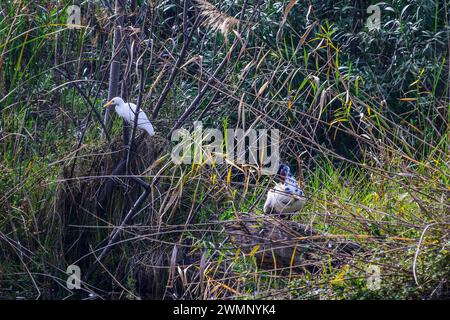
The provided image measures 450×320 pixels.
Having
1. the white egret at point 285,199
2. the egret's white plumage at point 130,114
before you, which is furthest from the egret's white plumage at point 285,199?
the egret's white plumage at point 130,114

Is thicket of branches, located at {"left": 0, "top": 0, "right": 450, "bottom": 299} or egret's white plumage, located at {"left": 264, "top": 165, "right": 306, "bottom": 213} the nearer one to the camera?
thicket of branches, located at {"left": 0, "top": 0, "right": 450, "bottom": 299}

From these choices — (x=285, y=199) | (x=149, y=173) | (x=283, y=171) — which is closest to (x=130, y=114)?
(x=149, y=173)

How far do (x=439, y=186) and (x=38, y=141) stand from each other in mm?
2545

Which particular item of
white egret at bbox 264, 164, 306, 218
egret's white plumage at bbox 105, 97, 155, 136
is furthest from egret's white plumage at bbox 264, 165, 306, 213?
egret's white plumage at bbox 105, 97, 155, 136

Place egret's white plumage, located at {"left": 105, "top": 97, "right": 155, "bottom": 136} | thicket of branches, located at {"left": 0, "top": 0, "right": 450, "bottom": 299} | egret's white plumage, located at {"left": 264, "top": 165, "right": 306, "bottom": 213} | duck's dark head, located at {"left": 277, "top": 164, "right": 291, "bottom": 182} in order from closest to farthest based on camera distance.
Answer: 1. thicket of branches, located at {"left": 0, "top": 0, "right": 450, "bottom": 299}
2. egret's white plumage, located at {"left": 264, "top": 165, "right": 306, "bottom": 213}
3. duck's dark head, located at {"left": 277, "top": 164, "right": 291, "bottom": 182}
4. egret's white plumage, located at {"left": 105, "top": 97, "right": 155, "bottom": 136}

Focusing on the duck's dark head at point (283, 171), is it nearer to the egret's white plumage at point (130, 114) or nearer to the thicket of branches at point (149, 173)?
the thicket of branches at point (149, 173)

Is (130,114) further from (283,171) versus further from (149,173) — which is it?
(283,171)

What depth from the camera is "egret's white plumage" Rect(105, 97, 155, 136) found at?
527 cm

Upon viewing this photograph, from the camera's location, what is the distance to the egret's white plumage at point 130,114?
5.27 meters

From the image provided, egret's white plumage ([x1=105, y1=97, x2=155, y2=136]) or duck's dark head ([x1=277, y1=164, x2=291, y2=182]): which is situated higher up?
egret's white plumage ([x1=105, y1=97, x2=155, y2=136])

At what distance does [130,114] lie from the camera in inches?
210

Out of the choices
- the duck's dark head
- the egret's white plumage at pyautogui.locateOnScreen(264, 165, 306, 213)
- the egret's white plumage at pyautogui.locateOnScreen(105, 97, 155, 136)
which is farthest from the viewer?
the egret's white plumage at pyautogui.locateOnScreen(105, 97, 155, 136)

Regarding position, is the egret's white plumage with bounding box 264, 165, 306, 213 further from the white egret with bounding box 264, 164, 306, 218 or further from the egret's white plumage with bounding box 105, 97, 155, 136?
the egret's white plumage with bounding box 105, 97, 155, 136
